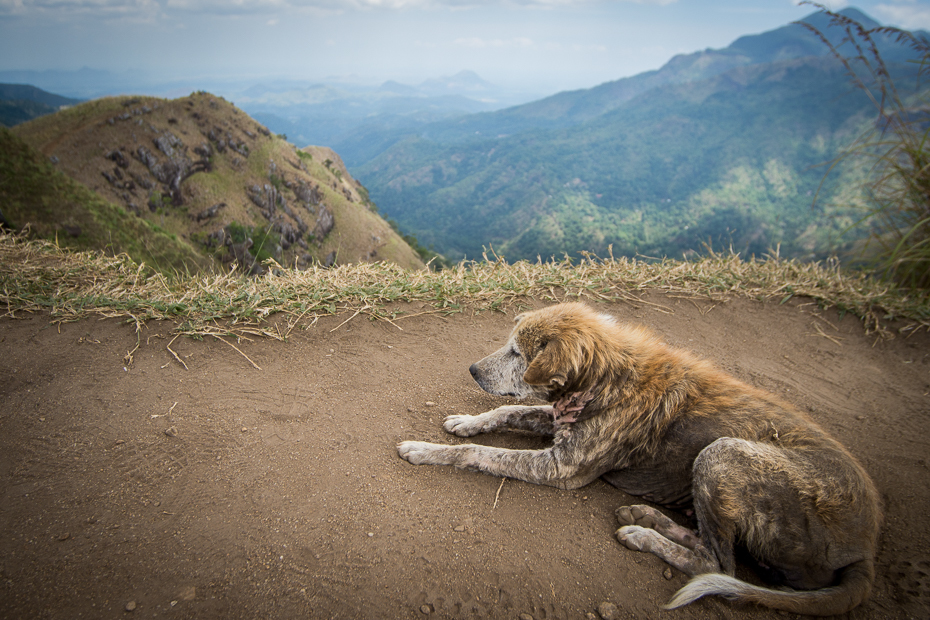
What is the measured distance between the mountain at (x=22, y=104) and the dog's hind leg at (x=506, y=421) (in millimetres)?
85794

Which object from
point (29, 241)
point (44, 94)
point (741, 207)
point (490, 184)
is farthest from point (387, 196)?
point (29, 241)

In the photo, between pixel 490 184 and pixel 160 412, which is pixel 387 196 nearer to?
pixel 490 184

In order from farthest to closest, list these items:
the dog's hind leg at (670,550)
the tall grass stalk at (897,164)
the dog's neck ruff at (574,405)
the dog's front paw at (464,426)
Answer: the tall grass stalk at (897,164) < the dog's front paw at (464,426) < the dog's neck ruff at (574,405) < the dog's hind leg at (670,550)

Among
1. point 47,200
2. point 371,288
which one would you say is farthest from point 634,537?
point 47,200

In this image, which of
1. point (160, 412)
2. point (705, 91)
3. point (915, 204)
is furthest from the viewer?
point (705, 91)

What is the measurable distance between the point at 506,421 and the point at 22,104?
12705cm

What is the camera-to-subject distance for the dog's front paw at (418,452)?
10.9ft

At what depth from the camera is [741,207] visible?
268 ft

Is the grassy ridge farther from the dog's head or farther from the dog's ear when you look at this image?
Answer: the dog's ear

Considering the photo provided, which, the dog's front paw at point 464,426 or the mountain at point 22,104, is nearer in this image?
the dog's front paw at point 464,426

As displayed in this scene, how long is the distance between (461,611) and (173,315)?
4021mm

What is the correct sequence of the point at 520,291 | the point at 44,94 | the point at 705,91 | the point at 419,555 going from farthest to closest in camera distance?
the point at 705,91
the point at 44,94
the point at 520,291
the point at 419,555

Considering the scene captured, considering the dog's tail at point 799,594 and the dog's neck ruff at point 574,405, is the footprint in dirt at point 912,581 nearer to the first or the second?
the dog's tail at point 799,594

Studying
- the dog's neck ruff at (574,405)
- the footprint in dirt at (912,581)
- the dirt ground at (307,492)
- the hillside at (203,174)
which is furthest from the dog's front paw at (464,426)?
the hillside at (203,174)
